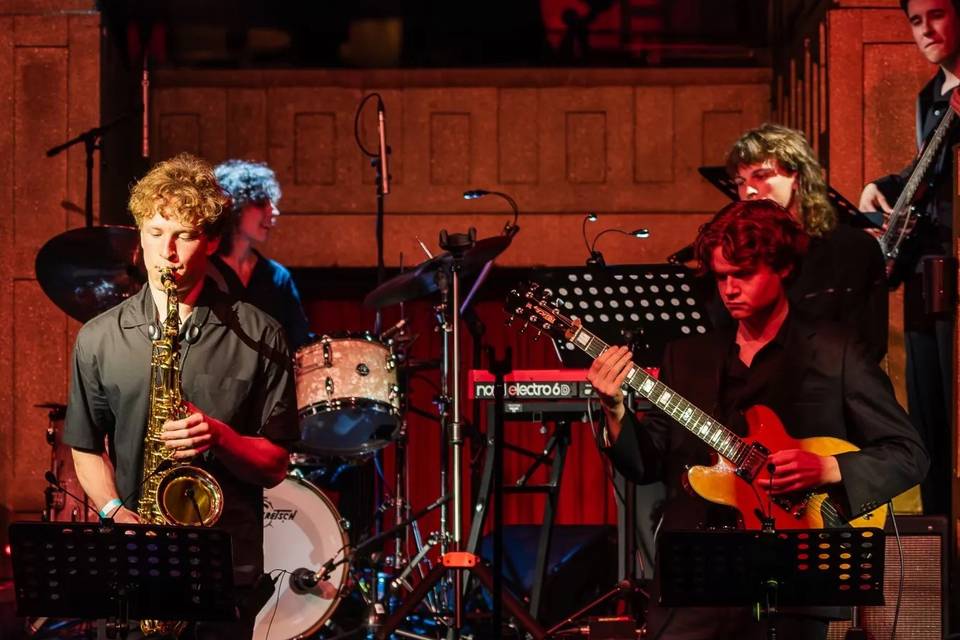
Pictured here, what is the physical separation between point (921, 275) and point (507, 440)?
4022 mm

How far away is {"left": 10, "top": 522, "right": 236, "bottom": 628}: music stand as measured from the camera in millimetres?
→ 3545

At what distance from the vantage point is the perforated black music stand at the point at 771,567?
12.0 ft

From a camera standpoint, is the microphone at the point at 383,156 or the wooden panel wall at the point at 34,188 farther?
the wooden panel wall at the point at 34,188

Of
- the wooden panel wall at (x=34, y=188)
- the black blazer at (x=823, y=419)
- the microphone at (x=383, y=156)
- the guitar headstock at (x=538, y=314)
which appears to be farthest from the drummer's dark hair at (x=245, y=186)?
the black blazer at (x=823, y=419)

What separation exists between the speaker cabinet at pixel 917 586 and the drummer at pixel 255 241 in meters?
3.51

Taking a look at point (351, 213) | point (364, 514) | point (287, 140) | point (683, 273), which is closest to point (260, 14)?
point (287, 140)

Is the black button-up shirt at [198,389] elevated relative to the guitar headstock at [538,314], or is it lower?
lower

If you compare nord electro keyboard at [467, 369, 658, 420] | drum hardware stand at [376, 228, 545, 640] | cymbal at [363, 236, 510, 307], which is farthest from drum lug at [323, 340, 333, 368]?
nord electro keyboard at [467, 369, 658, 420]

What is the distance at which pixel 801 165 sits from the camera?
5.75 m

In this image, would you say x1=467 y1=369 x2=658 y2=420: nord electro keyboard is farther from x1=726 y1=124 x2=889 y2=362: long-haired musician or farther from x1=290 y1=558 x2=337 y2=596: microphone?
x1=290 y1=558 x2=337 y2=596: microphone

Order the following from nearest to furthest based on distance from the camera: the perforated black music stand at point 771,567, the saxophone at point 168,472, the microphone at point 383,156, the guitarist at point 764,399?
the perforated black music stand at point 771,567 < the saxophone at point 168,472 < the guitarist at point 764,399 < the microphone at point 383,156

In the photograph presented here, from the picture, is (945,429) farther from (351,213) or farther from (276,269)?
(351,213)

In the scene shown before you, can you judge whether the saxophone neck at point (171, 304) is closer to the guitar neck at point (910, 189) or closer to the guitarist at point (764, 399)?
the guitarist at point (764, 399)

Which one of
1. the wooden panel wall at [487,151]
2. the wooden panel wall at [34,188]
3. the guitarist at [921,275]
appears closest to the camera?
the guitarist at [921,275]
